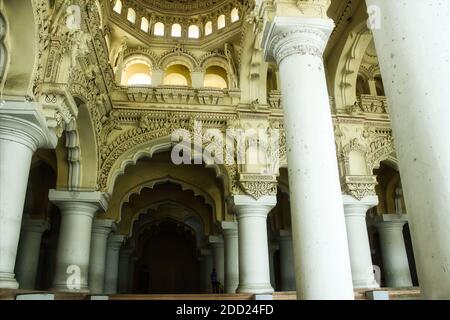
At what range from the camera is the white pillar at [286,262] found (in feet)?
48.1

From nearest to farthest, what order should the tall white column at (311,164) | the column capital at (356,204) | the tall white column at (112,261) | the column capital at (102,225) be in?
the tall white column at (311,164) → the column capital at (356,204) → the column capital at (102,225) → the tall white column at (112,261)

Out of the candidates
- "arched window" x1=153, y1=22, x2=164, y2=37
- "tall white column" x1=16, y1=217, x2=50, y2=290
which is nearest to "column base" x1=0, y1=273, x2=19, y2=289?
"tall white column" x1=16, y1=217, x2=50, y2=290

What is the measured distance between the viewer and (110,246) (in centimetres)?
1452

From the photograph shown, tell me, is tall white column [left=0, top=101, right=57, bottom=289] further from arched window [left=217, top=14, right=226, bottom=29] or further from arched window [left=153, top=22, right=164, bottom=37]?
arched window [left=217, top=14, right=226, bottom=29]

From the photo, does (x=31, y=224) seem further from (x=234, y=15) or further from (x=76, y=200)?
(x=234, y=15)

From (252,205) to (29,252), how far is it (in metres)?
6.64

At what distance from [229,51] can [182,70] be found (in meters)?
1.65

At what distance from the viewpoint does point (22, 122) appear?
5.89 metres

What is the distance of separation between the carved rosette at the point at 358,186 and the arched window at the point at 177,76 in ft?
18.4

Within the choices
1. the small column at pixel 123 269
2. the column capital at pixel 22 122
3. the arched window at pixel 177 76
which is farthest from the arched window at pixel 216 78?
the small column at pixel 123 269

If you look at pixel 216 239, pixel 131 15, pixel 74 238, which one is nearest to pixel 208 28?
pixel 131 15

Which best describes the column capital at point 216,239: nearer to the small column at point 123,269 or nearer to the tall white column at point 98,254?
the tall white column at point 98,254
